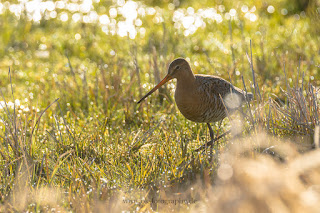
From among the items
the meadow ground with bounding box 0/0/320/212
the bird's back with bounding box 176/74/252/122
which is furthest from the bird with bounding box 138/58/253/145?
the meadow ground with bounding box 0/0/320/212

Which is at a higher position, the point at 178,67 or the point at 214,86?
the point at 178,67

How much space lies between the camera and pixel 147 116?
429 centimetres

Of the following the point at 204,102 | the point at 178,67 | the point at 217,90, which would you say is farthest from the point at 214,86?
the point at 178,67

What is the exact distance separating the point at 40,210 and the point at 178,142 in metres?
1.29

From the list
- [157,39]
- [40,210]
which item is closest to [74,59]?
[157,39]

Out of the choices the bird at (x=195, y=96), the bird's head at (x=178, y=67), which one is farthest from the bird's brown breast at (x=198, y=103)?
the bird's head at (x=178, y=67)

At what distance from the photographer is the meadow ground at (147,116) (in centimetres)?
263

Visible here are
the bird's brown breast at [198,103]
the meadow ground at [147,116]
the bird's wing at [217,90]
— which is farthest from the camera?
the bird's wing at [217,90]

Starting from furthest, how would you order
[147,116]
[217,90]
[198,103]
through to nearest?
[147,116], [217,90], [198,103]

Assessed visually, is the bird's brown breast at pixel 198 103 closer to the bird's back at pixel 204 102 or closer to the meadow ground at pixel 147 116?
the bird's back at pixel 204 102

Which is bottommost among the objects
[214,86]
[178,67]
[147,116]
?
[147,116]

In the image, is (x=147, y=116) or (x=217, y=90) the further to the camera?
(x=147, y=116)

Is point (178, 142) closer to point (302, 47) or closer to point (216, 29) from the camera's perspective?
point (302, 47)

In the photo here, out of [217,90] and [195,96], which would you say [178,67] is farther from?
[217,90]
